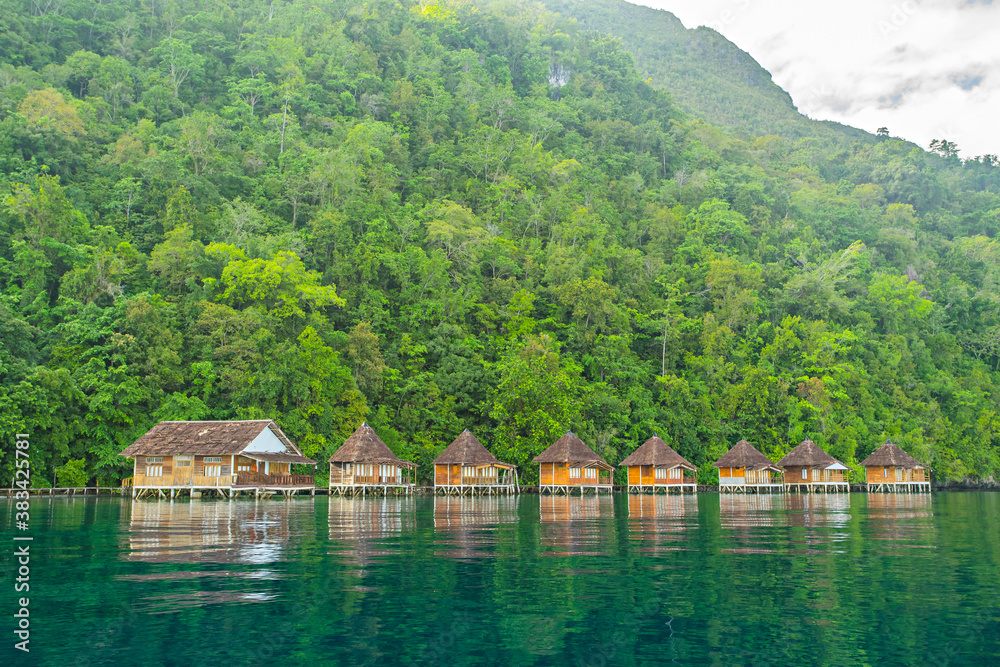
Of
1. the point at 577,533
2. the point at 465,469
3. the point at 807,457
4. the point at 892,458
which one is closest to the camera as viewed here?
the point at 577,533

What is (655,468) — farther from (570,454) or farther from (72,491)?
(72,491)

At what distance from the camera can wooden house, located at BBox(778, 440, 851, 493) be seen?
51844 millimetres

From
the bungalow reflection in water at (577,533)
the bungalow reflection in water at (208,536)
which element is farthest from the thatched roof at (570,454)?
the bungalow reflection in water at (208,536)

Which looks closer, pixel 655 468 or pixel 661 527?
pixel 661 527

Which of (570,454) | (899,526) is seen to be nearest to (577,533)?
(899,526)

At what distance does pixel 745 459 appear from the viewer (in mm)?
50750

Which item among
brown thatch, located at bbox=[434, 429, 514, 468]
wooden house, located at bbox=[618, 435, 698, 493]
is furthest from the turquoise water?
wooden house, located at bbox=[618, 435, 698, 493]

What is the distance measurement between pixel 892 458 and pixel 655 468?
1716cm

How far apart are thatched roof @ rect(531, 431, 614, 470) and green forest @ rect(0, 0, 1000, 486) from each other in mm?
2318

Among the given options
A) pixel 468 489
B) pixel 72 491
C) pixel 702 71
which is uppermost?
pixel 702 71

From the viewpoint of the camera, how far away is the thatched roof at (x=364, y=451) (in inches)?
1673

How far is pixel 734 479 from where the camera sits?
51688mm

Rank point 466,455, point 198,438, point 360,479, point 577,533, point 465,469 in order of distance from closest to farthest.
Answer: point 577,533, point 198,438, point 360,479, point 466,455, point 465,469

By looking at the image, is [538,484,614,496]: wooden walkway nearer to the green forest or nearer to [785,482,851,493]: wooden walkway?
the green forest
